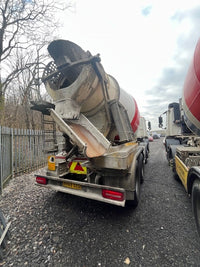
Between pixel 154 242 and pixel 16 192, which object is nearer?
pixel 154 242

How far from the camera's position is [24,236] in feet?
6.74

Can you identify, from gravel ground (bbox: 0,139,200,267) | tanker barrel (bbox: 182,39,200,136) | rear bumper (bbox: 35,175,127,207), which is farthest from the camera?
rear bumper (bbox: 35,175,127,207)

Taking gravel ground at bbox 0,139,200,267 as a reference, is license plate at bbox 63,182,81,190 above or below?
above

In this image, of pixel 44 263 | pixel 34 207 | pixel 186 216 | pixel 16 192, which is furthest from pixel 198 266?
pixel 16 192

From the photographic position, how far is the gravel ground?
1.67 metres

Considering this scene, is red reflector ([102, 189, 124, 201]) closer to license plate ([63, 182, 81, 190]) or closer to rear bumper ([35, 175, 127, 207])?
rear bumper ([35, 175, 127, 207])

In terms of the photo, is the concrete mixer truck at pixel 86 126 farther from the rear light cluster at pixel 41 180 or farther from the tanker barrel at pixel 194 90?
the tanker barrel at pixel 194 90

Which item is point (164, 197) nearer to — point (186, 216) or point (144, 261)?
point (186, 216)

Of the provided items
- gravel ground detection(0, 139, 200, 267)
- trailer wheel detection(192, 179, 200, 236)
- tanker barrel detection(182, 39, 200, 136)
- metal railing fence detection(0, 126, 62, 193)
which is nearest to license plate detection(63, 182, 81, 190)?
gravel ground detection(0, 139, 200, 267)

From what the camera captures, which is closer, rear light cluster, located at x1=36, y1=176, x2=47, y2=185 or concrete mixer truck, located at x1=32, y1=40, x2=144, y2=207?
concrete mixer truck, located at x1=32, y1=40, x2=144, y2=207

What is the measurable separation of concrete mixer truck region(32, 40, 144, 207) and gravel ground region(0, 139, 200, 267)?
545 millimetres

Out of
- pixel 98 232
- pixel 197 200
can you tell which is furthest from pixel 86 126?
pixel 197 200

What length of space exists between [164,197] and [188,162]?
1.10m

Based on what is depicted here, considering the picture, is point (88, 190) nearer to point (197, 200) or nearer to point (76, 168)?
point (76, 168)
